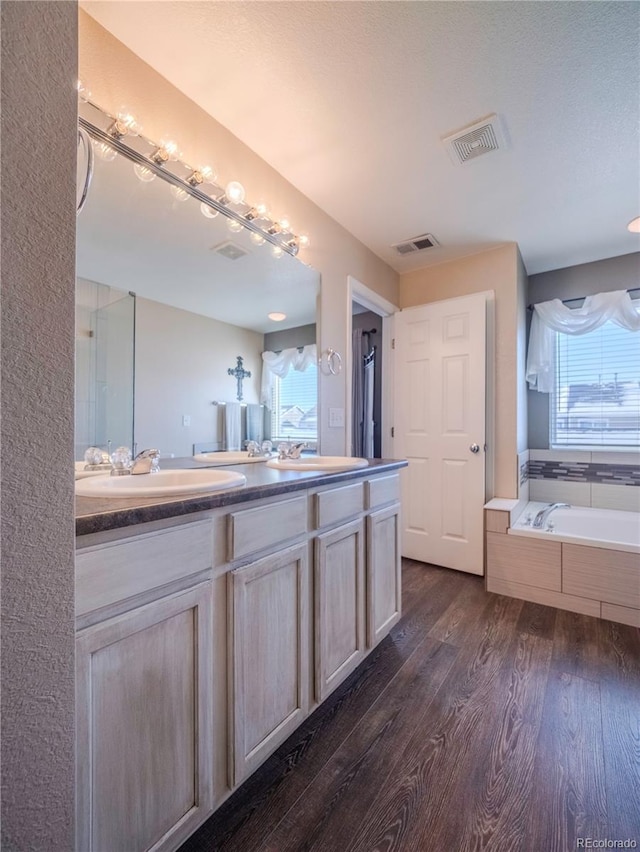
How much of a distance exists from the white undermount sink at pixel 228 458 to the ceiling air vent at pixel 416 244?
6.20 feet

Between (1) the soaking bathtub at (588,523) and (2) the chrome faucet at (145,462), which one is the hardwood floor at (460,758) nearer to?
(1) the soaking bathtub at (588,523)

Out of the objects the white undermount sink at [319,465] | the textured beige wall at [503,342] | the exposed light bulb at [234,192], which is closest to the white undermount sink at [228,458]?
the white undermount sink at [319,465]

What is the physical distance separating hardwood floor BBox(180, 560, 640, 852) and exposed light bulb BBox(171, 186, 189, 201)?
207 centimetres

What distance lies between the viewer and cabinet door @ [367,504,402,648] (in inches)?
64.6

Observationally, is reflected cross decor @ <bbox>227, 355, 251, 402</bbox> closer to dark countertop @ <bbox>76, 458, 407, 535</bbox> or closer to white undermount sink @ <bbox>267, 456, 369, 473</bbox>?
white undermount sink @ <bbox>267, 456, 369, 473</bbox>

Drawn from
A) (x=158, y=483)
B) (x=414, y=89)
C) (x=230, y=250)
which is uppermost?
(x=414, y=89)

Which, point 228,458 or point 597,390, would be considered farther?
point 597,390

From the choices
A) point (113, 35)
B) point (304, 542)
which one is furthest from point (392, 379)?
point (113, 35)

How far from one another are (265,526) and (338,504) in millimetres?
411

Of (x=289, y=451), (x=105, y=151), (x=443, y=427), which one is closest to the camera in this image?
(x=105, y=151)

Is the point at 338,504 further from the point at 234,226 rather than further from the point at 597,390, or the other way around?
the point at 597,390

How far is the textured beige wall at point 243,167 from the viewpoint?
1.22 meters

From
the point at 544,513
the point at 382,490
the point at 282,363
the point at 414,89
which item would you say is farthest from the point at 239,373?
the point at 544,513

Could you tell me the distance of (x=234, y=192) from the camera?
162 centimetres
